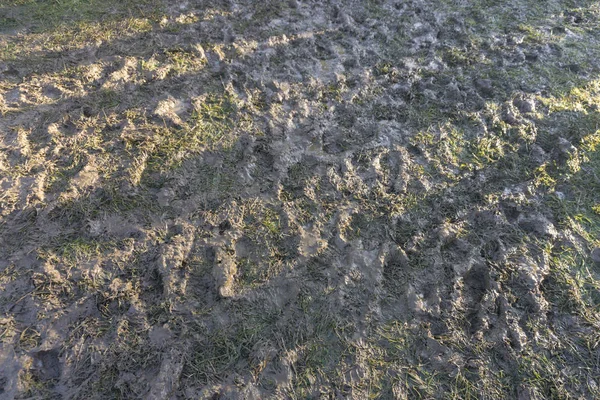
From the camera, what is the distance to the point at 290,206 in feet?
9.08

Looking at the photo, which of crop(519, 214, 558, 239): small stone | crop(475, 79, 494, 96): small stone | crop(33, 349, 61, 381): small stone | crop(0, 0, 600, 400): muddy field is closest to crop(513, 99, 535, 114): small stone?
crop(0, 0, 600, 400): muddy field

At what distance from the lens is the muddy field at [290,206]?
7.08ft

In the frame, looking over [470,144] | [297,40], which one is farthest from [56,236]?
[470,144]

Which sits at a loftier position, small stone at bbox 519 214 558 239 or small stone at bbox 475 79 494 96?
small stone at bbox 475 79 494 96

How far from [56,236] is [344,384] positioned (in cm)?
196

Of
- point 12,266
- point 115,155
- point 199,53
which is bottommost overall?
point 12,266

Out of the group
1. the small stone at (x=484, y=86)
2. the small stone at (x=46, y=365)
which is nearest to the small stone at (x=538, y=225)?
the small stone at (x=484, y=86)

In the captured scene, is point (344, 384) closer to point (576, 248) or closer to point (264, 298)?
point (264, 298)

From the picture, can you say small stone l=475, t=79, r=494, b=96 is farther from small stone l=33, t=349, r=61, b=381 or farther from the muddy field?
small stone l=33, t=349, r=61, b=381

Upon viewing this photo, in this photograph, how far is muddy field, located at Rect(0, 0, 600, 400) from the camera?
216cm

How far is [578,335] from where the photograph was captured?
7.68ft

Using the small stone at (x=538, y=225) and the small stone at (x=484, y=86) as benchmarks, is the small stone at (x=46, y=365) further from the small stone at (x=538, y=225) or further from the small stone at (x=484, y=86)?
the small stone at (x=484, y=86)

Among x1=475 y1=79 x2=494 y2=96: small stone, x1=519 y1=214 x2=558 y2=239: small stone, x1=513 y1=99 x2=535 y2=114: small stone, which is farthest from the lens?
x1=475 y1=79 x2=494 y2=96: small stone

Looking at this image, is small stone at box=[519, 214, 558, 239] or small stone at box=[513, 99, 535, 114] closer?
small stone at box=[519, 214, 558, 239]
